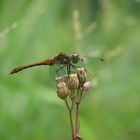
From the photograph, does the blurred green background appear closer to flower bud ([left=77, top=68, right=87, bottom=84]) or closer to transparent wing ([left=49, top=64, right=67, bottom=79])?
transparent wing ([left=49, top=64, right=67, bottom=79])

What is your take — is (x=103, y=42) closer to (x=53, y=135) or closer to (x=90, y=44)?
(x=90, y=44)

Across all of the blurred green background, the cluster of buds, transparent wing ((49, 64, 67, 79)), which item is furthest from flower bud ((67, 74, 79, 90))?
the blurred green background

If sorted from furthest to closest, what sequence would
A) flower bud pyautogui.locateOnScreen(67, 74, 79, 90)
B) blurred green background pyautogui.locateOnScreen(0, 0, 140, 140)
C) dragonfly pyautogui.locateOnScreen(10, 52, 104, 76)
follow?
blurred green background pyautogui.locateOnScreen(0, 0, 140, 140), dragonfly pyautogui.locateOnScreen(10, 52, 104, 76), flower bud pyautogui.locateOnScreen(67, 74, 79, 90)

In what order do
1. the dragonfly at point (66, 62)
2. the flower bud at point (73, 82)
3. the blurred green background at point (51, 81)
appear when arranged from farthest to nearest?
the blurred green background at point (51, 81) → the dragonfly at point (66, 62) → the flower bud at point (73, 82)

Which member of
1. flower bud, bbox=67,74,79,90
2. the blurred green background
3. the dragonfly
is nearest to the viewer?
flower bud, bbox=67,74,79,90

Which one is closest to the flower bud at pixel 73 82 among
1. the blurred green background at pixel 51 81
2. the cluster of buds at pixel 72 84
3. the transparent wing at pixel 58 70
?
the cluster of buds at pixel 72 84

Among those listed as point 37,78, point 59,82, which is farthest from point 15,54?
point 59,82

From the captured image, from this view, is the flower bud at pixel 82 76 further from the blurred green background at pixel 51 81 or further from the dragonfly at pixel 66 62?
the blurred green background at pixel 51 81
